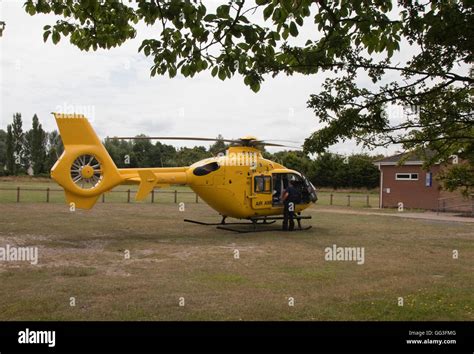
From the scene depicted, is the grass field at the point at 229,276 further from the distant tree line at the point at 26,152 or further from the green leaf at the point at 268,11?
the distant tree line at the point at 26,152

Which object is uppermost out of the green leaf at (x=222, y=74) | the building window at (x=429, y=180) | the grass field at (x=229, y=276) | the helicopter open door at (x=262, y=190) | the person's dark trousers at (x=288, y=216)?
the green leaf at (x=222, y=74)

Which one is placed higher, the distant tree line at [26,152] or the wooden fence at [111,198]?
the distant tree line at [26,152]

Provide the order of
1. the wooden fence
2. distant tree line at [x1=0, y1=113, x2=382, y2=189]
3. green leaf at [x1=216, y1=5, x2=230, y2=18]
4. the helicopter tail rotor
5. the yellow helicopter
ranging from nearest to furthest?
green leaf at [x1=216, y1=5, x2=230, y2=18] → the helicopter tail rotor → the yellow helicopter → the wooden fence → distant tree line at [x1=0, y1=113, x2=382, y2=189]

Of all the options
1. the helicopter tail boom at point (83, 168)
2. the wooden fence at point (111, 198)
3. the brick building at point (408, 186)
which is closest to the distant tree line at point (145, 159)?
the wooden fence at point (111, 198)

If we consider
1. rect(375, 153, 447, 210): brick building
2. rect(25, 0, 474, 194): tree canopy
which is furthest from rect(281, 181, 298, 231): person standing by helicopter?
rect(375, 153, 447, 210): brick building

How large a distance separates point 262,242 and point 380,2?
10.2 metres

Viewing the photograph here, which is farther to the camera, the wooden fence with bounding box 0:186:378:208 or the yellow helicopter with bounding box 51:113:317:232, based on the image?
the wooden fence with bounding box 0:186:378:208

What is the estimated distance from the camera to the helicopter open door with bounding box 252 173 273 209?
17.5 m

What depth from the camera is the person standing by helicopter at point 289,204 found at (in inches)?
687

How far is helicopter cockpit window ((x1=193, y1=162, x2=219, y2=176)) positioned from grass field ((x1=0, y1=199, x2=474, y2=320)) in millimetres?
2061

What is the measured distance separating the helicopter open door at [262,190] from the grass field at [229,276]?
134 cm

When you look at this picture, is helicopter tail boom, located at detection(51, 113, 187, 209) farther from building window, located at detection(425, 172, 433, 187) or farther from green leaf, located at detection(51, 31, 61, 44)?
building window, located at detection(425, 172, 433, 187)

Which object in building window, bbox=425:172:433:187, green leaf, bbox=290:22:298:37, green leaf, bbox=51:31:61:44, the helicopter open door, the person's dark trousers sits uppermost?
green leaf, bbox=51:31:61:44

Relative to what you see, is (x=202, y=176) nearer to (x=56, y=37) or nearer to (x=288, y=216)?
(x=288, y=216)
